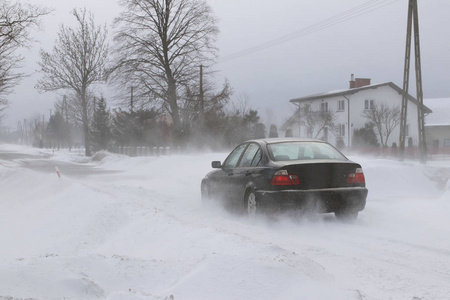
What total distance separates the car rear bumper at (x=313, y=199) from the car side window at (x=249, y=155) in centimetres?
93

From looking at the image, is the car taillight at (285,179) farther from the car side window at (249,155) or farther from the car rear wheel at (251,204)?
the car side window at (249,155)

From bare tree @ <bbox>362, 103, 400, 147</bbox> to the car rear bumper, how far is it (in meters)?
38.4

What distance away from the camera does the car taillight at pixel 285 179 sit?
23.0ft

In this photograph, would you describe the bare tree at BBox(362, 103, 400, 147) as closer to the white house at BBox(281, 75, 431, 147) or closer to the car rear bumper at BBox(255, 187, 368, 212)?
the white house at BBox(281, 75, 431, 147)

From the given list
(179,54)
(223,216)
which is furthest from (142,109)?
(223,216)

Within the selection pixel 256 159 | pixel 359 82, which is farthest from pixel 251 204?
pixel 359 82

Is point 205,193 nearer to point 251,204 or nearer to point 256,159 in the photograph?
point 256,159

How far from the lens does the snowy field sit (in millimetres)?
3668

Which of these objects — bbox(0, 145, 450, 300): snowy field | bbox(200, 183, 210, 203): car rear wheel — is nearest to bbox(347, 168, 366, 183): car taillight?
Answer: bbox(0, 145, 450, 300): snowy field

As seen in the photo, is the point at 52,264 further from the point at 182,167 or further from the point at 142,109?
the point at 142,109

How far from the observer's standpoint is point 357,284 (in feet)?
14.1

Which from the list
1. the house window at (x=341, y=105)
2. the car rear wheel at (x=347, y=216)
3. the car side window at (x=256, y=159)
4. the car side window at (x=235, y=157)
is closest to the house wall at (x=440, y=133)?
the house window at (x=341, y=105)

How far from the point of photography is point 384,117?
4488 cm

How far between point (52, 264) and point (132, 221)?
355cm
